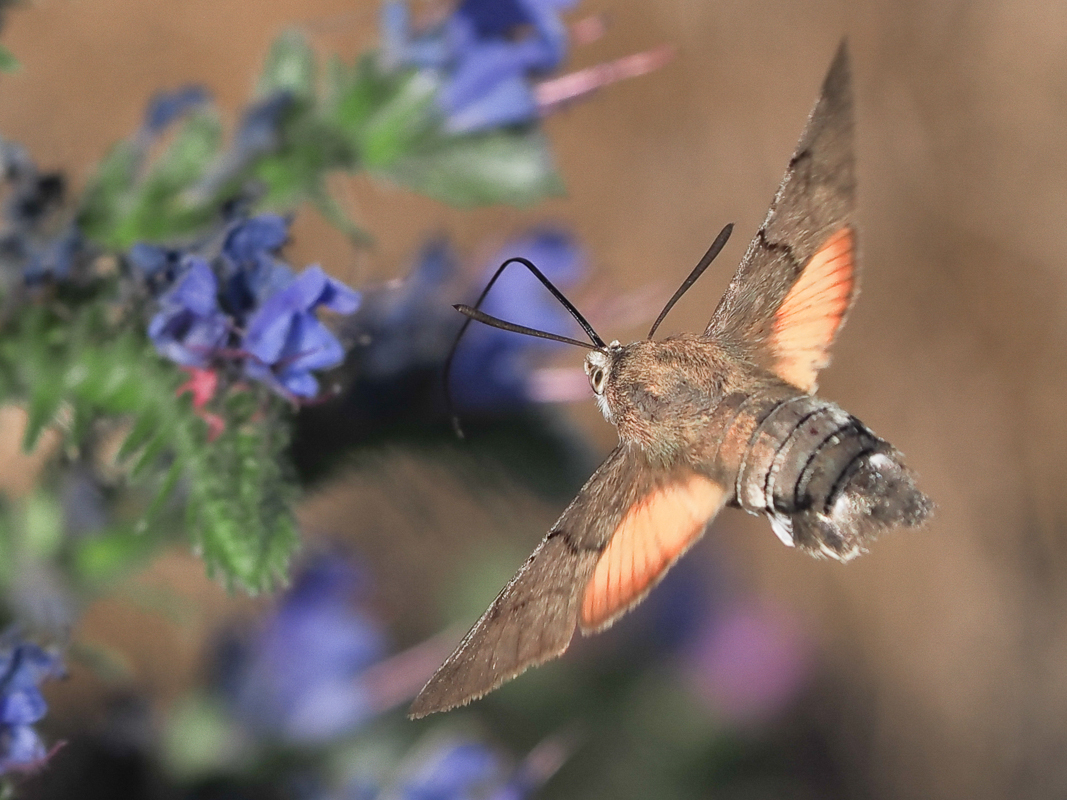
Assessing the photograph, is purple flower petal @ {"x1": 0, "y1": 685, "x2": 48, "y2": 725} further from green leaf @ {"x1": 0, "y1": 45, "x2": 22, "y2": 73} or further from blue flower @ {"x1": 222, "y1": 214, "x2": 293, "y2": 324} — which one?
green leaf @ {"x1": 0, "y1": 45, "x2": 22, "y2": 73}

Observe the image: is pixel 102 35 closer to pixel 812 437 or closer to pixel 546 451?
pixel 546 451

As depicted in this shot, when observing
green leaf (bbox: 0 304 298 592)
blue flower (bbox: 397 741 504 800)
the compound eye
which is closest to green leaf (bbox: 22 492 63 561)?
green leaf (bbox: 0 304 298 592)

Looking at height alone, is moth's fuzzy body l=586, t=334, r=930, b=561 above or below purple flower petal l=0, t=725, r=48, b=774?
above

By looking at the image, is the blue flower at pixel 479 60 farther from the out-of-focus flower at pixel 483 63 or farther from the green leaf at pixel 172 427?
the green leaf at pixel 172 427

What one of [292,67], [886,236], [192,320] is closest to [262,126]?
[292,67]

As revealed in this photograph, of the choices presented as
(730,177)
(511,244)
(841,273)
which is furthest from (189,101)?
(730,177)

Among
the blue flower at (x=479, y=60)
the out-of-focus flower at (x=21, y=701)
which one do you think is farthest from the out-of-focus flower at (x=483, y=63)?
the out-of-focus flower at (x=21, y=701)
